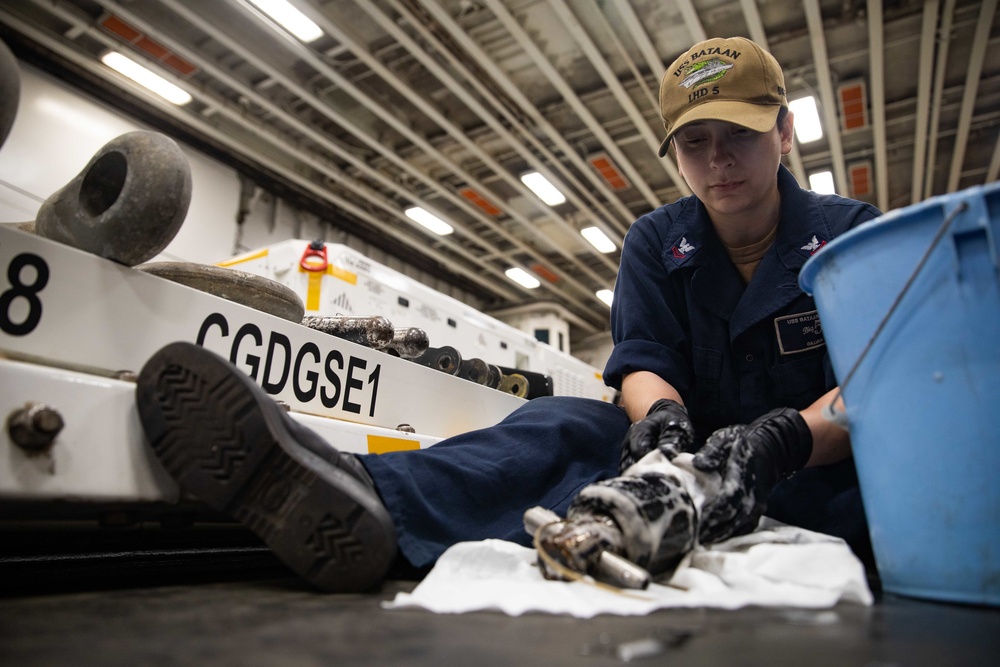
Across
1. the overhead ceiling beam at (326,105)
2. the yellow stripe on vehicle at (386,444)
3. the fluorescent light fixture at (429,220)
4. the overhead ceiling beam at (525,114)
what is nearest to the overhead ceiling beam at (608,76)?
the overhead ceiling beam at (525,114)

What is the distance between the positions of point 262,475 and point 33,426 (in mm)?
283

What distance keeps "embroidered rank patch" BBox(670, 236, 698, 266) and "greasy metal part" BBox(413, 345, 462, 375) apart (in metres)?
0.82

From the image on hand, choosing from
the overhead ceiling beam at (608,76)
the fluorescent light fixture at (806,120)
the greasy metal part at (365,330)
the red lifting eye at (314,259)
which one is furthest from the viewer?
the fluorescent light fixture at (806,120)

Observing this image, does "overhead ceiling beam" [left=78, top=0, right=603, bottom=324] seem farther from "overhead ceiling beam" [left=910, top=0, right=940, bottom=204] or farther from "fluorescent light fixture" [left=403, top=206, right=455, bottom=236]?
"overhead ceiling beam" [left=910, top=0, right=940, bottom=204]

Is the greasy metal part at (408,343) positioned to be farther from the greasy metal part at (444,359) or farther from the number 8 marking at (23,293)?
the number 8 marking at (23,293)

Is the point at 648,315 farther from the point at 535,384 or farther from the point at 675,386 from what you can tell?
the point at 535,384

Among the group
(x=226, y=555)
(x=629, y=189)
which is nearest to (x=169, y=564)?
(x=226, y=555)

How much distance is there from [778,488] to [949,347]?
1.77ft

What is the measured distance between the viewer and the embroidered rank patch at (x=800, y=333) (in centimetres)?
117

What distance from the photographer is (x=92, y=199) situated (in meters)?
0.97

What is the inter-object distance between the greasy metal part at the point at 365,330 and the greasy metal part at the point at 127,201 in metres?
0.57

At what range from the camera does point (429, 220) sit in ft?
19.1

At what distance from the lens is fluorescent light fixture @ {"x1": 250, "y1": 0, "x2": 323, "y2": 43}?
324 cm

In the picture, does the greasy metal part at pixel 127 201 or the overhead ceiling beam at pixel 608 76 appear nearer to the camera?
the greasy metal part at pixel 127 201
